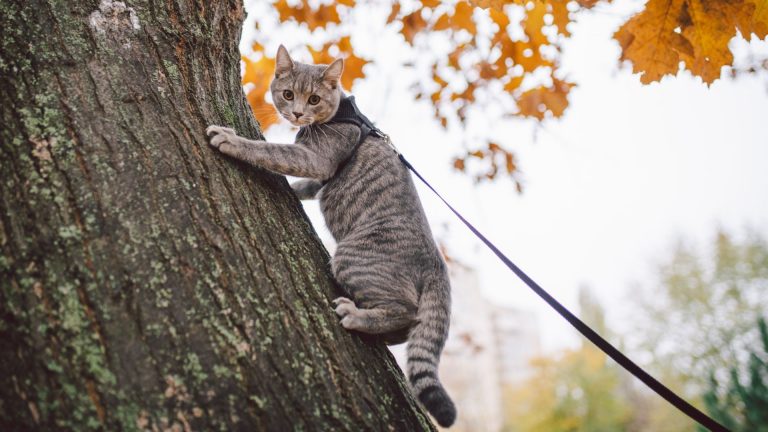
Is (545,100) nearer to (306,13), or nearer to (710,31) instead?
(710,31)

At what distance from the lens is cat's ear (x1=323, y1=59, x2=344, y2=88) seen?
3.09 metres

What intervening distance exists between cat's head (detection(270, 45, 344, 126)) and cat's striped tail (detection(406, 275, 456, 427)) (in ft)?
4.35

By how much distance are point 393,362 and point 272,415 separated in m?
0.58

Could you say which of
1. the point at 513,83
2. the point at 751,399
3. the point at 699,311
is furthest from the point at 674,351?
the point at 513,83

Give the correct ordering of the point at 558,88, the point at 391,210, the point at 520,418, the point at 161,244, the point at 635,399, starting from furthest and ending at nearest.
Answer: the point at 635,399 → the point at 520,418 → the point at 558,88 → the point at 391,210 → the point at 161,244

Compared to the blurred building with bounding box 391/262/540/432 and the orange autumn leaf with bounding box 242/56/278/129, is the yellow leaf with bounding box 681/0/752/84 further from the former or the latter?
the blurred building with bounding box 391/262/540/432

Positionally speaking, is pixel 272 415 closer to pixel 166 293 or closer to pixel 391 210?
pixel 166 293

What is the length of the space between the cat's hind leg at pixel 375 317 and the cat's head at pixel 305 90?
1.37 metres

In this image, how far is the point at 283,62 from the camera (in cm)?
314

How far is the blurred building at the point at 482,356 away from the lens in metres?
22.9

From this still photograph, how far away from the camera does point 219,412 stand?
43.9 inches

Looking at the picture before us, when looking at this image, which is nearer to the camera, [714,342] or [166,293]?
[166,293]

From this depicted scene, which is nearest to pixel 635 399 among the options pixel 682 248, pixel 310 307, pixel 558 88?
pixel 682 248

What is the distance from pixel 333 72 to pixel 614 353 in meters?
2.32
